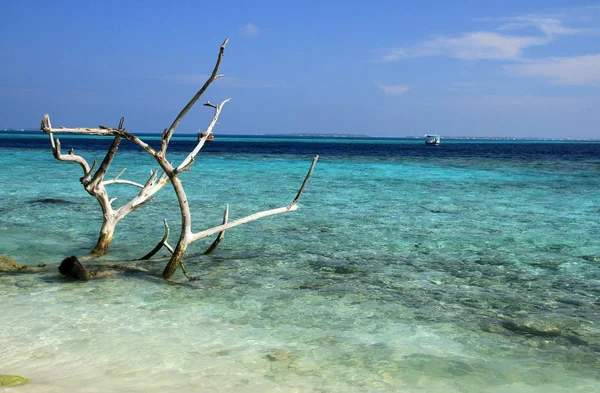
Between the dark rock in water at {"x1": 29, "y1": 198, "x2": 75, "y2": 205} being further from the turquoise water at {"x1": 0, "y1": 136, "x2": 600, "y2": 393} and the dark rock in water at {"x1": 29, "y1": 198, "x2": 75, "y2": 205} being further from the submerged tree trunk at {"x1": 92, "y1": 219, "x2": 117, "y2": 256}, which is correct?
the submerged tree trunk at {"x1": 92, "y1": 219, "x2": 117, "y2": 256}

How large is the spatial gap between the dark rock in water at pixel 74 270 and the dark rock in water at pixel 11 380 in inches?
131

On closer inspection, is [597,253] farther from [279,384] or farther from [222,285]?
[279,384]

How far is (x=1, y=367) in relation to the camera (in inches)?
190

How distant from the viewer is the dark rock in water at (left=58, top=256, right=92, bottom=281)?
7.66m

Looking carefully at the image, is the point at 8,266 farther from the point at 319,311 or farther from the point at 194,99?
the point at 319,311

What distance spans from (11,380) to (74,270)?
344cm

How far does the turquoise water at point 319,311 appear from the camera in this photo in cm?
488

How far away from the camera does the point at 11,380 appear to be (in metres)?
4.35

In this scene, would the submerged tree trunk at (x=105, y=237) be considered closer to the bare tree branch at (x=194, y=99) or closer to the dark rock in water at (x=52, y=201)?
the bare tree branch at (x=194, y=99)

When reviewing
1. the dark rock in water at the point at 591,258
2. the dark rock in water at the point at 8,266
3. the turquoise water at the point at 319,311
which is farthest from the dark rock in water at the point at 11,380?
the dark rock in water at the point at 591,258

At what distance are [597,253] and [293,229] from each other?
19.2ft

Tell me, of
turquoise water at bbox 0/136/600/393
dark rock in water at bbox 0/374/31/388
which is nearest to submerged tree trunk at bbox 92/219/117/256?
turquoise water at bbox 0/136/600/393

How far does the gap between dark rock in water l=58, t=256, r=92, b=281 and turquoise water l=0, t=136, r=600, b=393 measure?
192mm

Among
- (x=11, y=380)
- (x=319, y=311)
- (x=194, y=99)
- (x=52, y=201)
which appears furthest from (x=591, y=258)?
(x=52, y=201)
